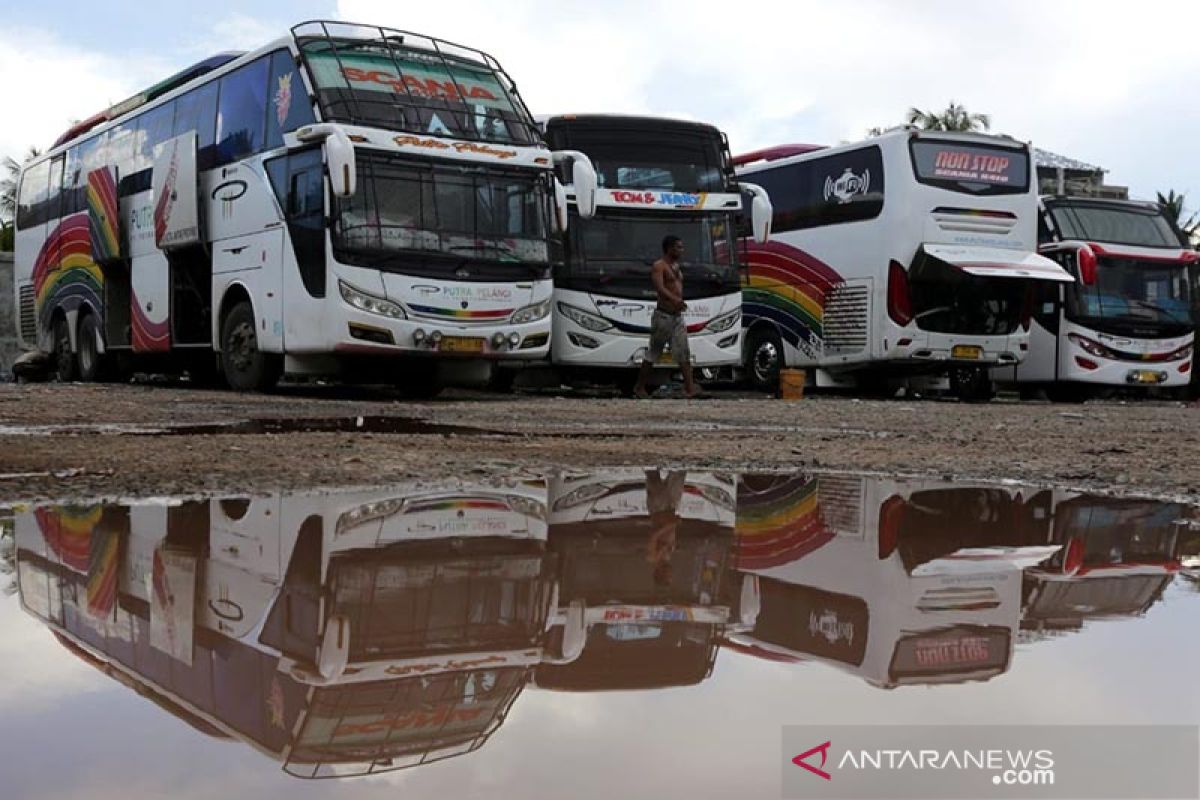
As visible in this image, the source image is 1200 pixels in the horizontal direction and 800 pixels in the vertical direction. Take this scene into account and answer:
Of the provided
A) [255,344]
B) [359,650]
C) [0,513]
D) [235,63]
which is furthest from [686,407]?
[359,650]

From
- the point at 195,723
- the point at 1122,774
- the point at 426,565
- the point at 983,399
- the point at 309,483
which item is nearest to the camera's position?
the point at 1122,774

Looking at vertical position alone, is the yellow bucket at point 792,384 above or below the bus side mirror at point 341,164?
below

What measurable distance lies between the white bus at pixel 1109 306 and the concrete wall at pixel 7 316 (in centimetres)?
1773

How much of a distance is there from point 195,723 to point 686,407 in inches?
385

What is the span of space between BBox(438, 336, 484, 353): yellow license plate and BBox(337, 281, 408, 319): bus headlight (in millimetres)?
461

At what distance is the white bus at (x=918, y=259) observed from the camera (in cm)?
1634

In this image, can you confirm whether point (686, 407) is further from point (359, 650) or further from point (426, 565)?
point (359, 650)

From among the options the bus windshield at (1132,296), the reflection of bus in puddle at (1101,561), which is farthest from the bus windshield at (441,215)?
the bus windshield at (1132,296)

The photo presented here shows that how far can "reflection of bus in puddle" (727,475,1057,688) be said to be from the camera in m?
2.65

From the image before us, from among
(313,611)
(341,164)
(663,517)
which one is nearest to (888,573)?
(663,517)

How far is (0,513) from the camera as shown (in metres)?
4.10

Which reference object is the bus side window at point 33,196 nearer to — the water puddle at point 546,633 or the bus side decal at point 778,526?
the water puddle at point 546,633

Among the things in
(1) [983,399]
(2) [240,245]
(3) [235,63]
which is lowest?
(1) [983,399]

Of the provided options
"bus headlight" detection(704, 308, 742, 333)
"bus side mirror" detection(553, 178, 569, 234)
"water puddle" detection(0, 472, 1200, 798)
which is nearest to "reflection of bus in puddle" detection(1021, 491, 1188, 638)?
"water puddle" detection(0, 472, 1200, 798)
